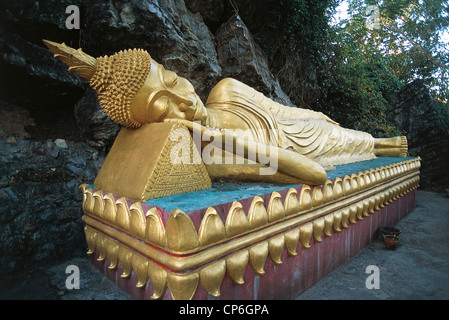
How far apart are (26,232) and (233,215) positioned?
1337 millimetres

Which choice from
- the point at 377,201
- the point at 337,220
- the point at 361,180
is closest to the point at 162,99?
the point at 337,220

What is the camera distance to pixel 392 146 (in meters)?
3.04

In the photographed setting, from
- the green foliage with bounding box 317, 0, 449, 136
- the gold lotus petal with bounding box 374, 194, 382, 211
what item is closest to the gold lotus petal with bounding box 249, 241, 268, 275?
the gold lotus petal with bounding box 374, 194, 382, 211

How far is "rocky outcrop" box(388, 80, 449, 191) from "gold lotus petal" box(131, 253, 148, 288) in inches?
198

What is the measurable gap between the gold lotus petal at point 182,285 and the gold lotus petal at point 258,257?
10.9 inches

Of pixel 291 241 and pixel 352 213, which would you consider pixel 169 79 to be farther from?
pixel 352 213

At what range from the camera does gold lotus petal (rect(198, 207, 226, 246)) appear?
2.89ft

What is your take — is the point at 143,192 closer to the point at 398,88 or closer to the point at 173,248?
the point at 173,248

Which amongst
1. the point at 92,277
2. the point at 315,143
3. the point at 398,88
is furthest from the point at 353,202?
the point at 398,88

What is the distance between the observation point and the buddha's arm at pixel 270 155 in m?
1.29

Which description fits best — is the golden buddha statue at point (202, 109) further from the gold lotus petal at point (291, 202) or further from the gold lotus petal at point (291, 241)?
the gold lotus petal at point (291, 241)

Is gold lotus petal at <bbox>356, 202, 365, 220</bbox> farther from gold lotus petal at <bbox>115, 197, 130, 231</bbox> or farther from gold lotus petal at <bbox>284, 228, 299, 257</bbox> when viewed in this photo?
gold lotus petal at <bbox>115, 197, 130, 231</bbox>

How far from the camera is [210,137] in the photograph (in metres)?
1.31

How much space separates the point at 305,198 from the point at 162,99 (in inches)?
33.7
